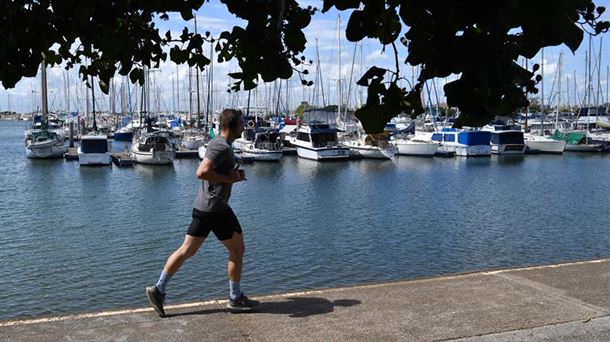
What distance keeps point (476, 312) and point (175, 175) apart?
34074 mm

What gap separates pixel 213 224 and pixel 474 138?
5063cm

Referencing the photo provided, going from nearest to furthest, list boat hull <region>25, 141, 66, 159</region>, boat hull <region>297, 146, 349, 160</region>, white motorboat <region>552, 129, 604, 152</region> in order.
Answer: boat hull <region>25, 141, 66, 159</region> → boat hull <region>297, 146, 349, 160</region> → white motorboat <region>552, 129, 604, 152</region>

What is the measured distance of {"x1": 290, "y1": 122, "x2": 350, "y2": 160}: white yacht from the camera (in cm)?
4925

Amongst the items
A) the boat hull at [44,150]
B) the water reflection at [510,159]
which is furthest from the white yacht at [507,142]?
the boat hull at [44,150]

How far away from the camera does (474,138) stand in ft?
181

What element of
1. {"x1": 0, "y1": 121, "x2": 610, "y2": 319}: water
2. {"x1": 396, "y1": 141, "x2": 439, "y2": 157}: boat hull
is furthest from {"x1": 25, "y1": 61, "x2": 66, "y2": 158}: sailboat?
{"x1": 396, "y1": 141, "x2": 439, "y2": 157}: boat hull

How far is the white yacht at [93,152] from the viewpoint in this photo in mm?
42544

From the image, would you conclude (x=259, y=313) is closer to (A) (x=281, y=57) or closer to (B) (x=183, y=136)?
(A) (x=281, y=57)

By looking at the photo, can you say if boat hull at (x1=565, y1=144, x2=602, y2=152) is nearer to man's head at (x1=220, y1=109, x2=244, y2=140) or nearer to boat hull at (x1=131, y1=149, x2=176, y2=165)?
boat hull at (x1=131, y1=149, x2=176, y2=165)

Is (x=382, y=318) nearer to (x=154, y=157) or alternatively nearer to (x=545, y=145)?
(x=154, y=157)

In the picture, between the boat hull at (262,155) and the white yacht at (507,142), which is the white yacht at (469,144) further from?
the boat hull at (262,155)

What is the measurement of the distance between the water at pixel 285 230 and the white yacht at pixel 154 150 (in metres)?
4.06

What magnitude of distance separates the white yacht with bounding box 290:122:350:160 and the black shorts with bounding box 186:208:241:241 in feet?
139

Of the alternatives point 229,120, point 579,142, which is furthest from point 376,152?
point 229,120
